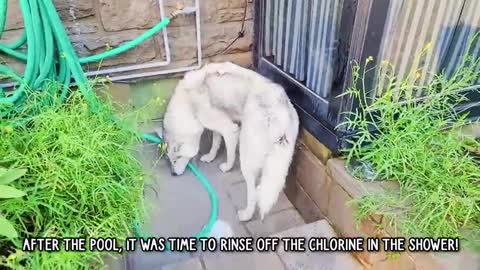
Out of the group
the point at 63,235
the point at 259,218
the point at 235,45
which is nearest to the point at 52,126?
the point at 63,235

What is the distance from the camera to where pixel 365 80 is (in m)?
1.34

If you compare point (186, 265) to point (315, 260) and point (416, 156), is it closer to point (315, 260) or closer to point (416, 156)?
point (315, 260)

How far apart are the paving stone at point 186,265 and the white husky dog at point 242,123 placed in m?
0.35

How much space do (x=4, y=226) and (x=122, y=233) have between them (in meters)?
0.30

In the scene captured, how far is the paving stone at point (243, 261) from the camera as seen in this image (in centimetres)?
129

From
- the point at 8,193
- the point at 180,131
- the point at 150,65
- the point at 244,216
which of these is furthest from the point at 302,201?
the point at 8,193

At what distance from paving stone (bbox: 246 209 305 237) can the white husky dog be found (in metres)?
0.05

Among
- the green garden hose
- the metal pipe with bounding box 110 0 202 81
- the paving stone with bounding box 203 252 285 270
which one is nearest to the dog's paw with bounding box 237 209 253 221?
the green garden hose

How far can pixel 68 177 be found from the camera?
101 centimetres

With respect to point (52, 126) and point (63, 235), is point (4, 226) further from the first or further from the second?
point (52, 126)

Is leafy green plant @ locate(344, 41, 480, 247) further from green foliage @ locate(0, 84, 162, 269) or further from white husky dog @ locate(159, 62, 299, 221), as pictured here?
green foliage @ locate(0, 84, 162, 269)

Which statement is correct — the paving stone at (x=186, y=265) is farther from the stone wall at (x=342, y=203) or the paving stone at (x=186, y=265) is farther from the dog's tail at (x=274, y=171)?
the stone wall at (x=342, y=203)

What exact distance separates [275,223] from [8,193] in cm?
110

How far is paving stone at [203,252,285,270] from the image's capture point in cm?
129
